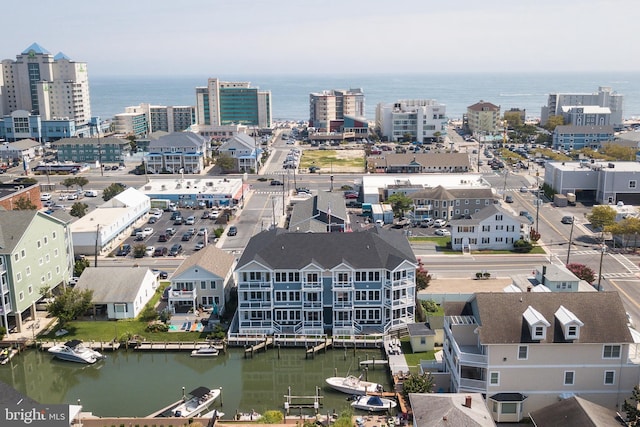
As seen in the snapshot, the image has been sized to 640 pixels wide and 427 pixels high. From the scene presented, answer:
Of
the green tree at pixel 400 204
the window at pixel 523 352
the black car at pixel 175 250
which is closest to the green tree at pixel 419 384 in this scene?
the window at pixel 523 352

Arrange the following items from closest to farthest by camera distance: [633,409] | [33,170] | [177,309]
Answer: [633,409]
[177,309]
[33,170]

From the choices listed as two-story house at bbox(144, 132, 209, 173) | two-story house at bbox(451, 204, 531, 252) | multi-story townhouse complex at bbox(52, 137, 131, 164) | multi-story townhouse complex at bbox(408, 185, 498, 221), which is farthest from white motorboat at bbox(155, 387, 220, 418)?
multi-story townhouse complex at bbox(52, 137, 131, 164)

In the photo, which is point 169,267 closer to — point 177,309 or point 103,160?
point 177,309

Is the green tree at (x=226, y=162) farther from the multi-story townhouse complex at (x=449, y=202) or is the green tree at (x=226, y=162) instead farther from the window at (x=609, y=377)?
the window at (x=609, y=377)

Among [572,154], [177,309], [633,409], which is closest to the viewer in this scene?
[633,409]

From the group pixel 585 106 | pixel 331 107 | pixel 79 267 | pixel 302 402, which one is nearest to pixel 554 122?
pixel 585 106

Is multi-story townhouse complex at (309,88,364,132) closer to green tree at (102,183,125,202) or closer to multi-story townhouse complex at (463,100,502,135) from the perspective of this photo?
multi-story townhouse complex at (463,100,502,135)

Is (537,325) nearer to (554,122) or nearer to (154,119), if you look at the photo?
(554,122)

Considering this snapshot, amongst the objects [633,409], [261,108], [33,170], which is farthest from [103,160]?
[633,409]
